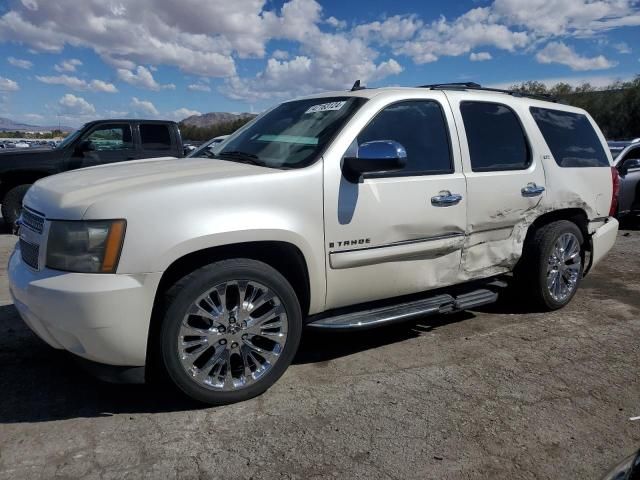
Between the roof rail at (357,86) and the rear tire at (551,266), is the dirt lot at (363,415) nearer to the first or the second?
the rear tire at (551,266)

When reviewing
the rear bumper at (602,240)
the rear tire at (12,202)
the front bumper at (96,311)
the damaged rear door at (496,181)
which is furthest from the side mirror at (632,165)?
the rear tire at (12,202)

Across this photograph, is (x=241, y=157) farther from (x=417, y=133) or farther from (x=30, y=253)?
(x=30, y=253)

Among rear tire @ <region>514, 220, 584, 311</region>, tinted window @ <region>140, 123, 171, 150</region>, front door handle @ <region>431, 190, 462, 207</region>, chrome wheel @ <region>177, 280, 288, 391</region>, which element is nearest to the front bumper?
chrome wheel @ <region>177, 280, 288, 391</region>

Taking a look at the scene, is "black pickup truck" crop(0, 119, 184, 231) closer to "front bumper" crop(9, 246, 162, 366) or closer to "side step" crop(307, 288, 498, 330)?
"front bumper" crop(9, 246, 162, 366)

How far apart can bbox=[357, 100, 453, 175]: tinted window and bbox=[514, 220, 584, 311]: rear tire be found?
1.28 m

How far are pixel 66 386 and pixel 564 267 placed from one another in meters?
4.10

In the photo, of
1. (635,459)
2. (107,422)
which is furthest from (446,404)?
(107,422)

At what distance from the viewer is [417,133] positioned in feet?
12.8

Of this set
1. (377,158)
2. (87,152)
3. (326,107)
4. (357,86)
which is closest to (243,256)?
(377,158)

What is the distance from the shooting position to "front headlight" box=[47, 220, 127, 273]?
2.75 m

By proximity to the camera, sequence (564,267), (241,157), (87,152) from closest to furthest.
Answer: (241,157) → (564,267) → (87,152)

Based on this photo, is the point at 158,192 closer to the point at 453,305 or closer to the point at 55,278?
the point at 55,278

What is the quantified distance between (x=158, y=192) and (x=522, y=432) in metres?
2.32

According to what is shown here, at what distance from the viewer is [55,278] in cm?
279
